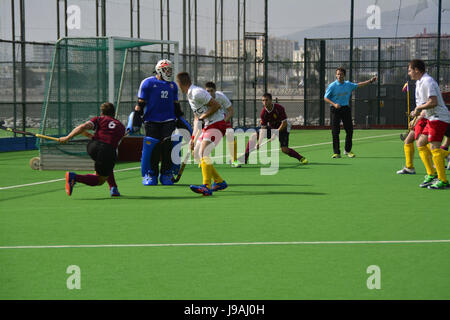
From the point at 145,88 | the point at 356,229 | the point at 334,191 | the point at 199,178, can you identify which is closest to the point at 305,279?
the point at 356,229

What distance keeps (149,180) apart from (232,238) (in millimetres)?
5318

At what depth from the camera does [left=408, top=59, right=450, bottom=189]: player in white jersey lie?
1219cm

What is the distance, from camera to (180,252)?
748 centimetres

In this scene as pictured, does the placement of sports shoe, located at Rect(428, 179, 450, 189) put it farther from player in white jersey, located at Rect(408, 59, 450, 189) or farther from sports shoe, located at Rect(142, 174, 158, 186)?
sports shoe, located at Rect(142, 174, 158, 186)

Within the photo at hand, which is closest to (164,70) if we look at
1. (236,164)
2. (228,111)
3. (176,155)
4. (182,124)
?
(182,124)

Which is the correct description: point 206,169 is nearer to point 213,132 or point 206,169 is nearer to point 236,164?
point 213,132

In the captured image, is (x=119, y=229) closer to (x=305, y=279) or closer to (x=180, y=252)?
(x=180, y=252)

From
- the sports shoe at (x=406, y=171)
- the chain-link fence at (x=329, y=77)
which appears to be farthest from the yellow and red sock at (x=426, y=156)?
the chain-link fence at (x=329, y=77)

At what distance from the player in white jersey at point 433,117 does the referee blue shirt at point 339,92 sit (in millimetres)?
6388

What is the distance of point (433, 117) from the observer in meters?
12.3

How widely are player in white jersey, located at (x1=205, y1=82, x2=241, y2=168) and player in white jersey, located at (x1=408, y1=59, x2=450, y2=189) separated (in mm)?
3697

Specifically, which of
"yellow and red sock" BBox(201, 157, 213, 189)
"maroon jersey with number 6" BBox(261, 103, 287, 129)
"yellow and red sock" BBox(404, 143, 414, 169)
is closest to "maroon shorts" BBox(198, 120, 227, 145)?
"yellow and red sock" BBox(201, 157, 213, 189)

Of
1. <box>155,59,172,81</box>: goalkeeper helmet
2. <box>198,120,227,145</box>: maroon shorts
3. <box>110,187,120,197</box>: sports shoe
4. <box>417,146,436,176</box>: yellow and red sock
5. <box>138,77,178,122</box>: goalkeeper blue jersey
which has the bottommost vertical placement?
<box>110,187,120,197</box>: sports shoe
